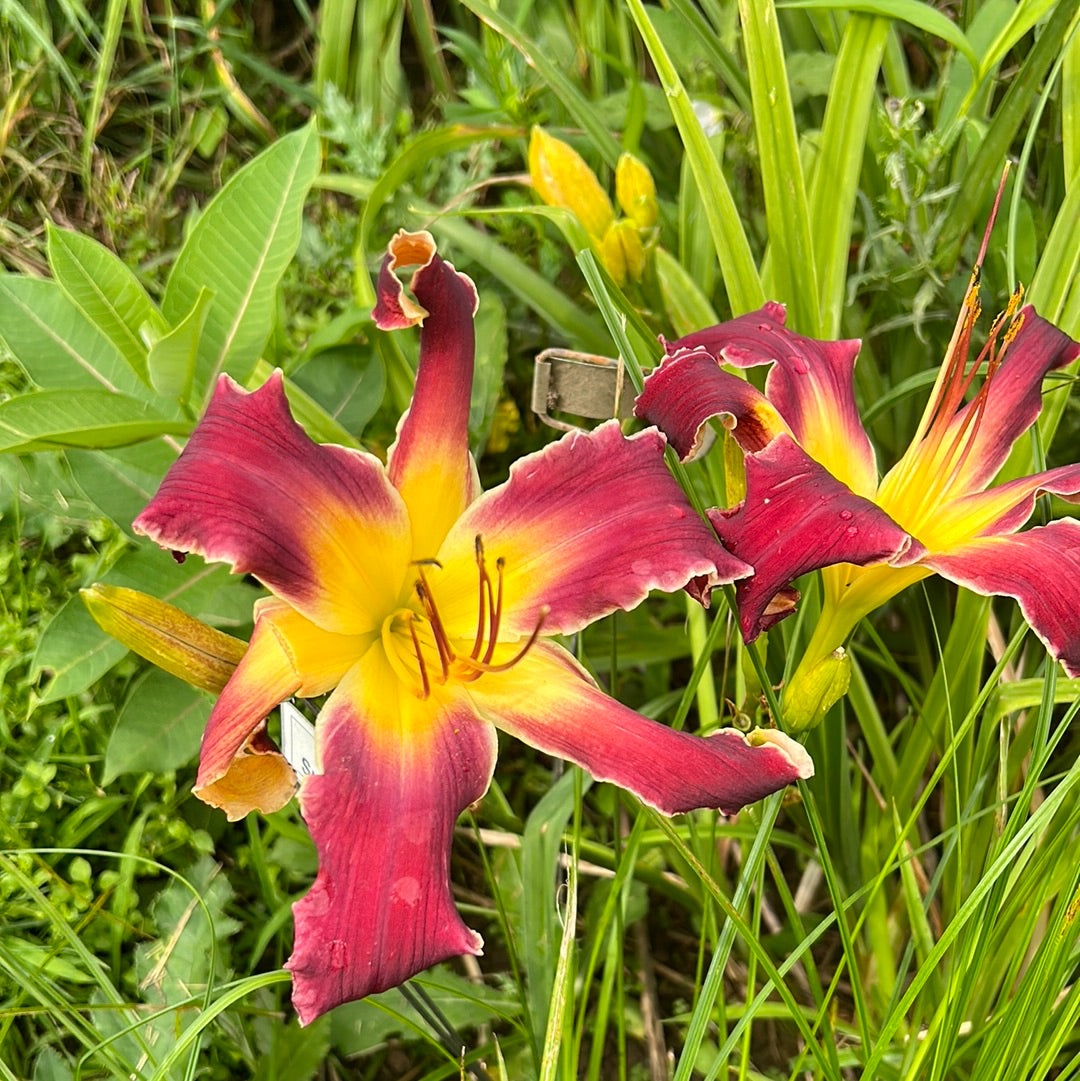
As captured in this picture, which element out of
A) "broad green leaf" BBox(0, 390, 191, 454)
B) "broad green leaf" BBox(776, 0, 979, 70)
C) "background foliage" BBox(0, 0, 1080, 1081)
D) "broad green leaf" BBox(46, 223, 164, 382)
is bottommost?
"background foliage" BBox(0, 0, 1080, 1081)

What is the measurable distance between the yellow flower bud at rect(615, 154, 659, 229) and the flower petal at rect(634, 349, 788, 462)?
0.35 meters

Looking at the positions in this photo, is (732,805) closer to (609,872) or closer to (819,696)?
(819,696)

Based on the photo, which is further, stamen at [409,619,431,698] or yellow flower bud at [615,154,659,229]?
yellow flower bud at [615,154,659,229]

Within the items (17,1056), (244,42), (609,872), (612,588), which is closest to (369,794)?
(612,588)

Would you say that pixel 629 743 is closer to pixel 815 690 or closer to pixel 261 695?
pixel 815 690

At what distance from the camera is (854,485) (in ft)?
2.80

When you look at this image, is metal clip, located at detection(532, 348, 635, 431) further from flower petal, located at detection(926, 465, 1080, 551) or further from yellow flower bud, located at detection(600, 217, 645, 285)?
flower petal, located at detection(926, 465, 1080, 551)

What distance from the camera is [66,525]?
1239 mm

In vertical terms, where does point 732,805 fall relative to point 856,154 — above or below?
below

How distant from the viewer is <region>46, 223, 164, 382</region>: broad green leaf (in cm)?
93

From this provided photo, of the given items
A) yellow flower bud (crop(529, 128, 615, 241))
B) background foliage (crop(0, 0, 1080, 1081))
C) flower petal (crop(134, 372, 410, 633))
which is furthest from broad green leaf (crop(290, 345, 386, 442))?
flower petal (crop(134, 372, 410, 633))

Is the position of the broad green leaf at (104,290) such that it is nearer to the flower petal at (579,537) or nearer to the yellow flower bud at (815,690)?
the flower petal at (579,537)

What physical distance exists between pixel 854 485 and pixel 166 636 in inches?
19.9

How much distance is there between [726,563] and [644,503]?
0.08m
